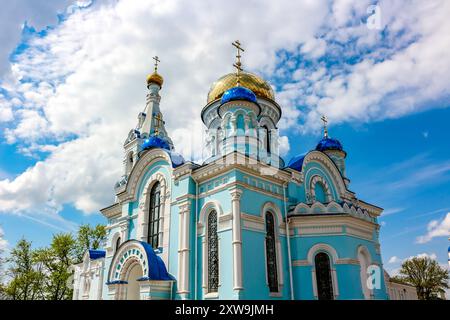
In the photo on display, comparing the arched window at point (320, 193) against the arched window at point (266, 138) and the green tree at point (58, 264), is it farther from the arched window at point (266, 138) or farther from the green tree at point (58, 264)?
the green tree at point (58, 264)

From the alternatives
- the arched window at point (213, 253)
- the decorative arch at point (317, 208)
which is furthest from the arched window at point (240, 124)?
the decorative arch at point (317, 208)

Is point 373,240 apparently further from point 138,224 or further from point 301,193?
point 138,224

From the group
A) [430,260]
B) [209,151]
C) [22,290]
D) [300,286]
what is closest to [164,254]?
[300,286]

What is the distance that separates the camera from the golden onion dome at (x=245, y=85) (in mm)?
17453

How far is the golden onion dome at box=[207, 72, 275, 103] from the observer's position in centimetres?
1745

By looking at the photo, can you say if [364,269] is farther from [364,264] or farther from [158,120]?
[158,120]

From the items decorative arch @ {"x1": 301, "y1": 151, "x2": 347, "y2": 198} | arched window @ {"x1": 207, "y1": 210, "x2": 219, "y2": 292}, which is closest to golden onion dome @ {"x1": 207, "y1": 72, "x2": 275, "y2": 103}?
decorative arch @ {"x1": 301, "y1": 151, "x2": 347, "y2": 198}

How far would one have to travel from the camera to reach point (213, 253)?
462 inches

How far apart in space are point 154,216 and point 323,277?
6724 millimetres

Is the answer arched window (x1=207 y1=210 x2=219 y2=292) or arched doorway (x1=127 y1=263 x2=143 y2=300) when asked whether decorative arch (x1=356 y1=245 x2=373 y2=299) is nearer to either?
arched window (x1=207 y1=210 x2=219 y2=292)

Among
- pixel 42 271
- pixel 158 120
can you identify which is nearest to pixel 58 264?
pixel 42 271

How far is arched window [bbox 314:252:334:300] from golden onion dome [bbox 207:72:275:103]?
8.51 m

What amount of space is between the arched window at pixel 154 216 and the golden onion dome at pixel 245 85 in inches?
230
